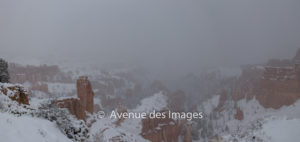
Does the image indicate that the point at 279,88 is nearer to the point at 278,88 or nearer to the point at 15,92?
the point at 278,88

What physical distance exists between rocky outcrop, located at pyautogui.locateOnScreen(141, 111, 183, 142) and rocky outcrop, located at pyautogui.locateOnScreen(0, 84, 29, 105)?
33226mm

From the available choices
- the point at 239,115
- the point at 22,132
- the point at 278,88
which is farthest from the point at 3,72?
the point at 278,88

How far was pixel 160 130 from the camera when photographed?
45.1 m

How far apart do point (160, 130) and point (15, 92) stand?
122 ft

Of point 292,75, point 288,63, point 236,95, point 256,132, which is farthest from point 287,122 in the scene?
point 288,63

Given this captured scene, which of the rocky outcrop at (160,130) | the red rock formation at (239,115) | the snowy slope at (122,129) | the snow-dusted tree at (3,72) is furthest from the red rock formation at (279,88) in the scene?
the snow-dusted tree at (3,72)

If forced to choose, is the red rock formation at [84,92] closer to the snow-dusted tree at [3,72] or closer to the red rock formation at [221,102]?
the snow-dusted tree at [3,72]

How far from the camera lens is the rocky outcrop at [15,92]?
1139cm

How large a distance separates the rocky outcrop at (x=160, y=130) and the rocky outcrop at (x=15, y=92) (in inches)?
1308

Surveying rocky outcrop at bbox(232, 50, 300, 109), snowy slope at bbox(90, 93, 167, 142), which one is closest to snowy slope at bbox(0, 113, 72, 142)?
snowy slope at bbox(90, 93, 167, 142)

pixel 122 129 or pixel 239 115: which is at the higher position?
pixel 122 129

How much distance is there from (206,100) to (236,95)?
18.2 meters

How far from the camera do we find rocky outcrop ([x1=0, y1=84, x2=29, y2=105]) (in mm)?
11391

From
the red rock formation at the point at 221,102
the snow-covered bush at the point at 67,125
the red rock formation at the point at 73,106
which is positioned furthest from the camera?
the red rock formation at the point at 221,102
